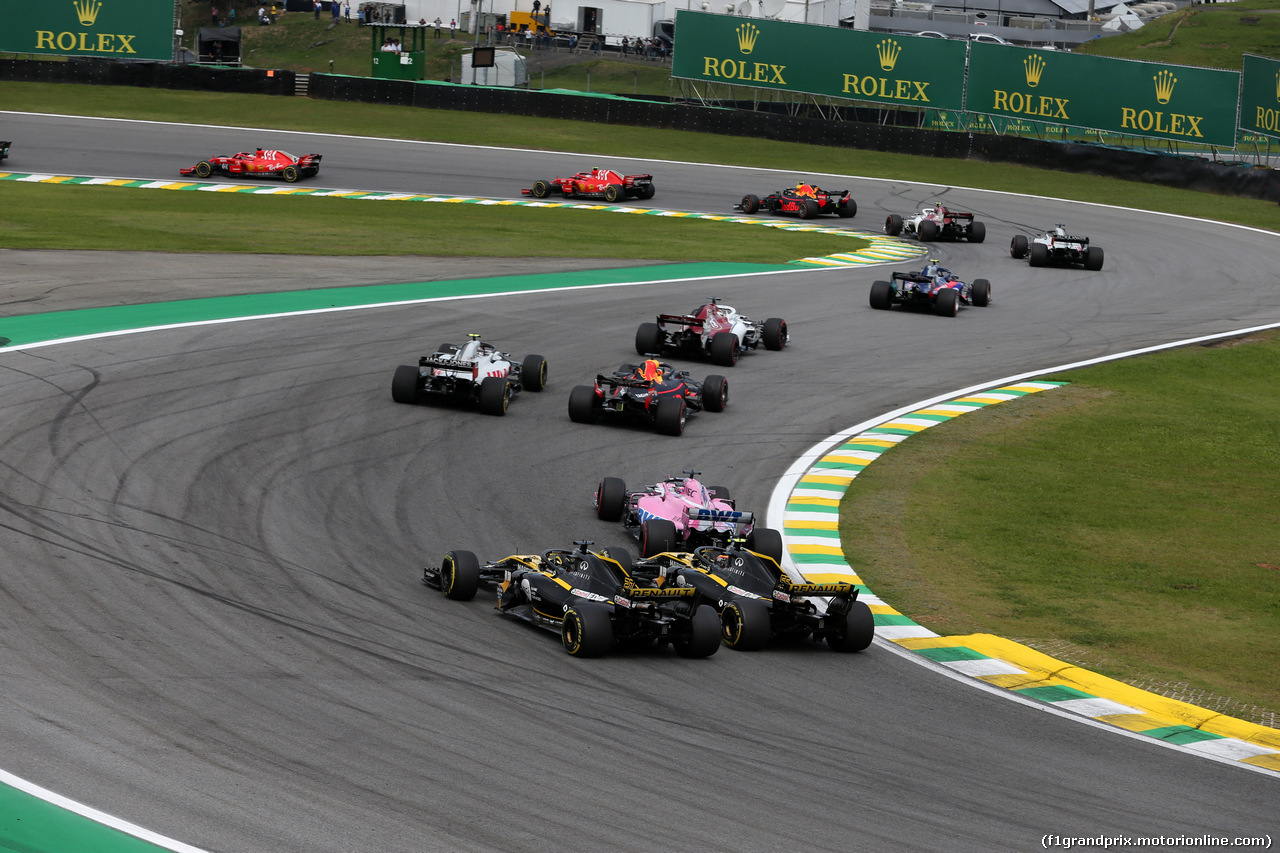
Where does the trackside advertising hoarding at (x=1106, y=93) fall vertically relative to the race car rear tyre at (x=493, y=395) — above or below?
above

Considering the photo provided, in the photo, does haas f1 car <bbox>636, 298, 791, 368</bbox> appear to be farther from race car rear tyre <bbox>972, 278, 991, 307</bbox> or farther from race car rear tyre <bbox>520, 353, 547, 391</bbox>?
race car rear tyre <bbox>972, 278, 991, 307</bbox>

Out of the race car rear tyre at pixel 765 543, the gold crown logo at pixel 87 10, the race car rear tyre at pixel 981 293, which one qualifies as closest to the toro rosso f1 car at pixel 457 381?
the race car rear tyre at pixel 765 543

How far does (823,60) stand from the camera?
58.3 meters

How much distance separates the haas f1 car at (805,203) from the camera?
1806 inches

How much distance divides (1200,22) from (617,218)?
224ft

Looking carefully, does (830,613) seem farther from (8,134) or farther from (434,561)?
(8,134)

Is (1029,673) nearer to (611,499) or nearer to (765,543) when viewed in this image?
(765,543)

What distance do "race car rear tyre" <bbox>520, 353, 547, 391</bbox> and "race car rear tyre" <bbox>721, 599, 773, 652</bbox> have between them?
10207 mm

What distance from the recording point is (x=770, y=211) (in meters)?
46.7

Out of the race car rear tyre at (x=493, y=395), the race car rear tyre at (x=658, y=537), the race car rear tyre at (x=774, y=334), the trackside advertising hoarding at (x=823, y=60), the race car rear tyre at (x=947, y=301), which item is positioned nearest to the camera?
the race car rear tyre at (x=658, y=537)

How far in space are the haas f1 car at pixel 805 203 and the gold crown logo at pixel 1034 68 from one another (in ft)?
49.3

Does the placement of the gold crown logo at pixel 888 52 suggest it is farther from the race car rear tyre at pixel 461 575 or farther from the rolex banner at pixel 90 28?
A: the race car rear tyre at pixel 461 575

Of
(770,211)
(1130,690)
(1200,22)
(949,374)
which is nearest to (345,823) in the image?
(1130,690)

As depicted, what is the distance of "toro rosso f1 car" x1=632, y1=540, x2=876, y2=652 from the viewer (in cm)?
1359
